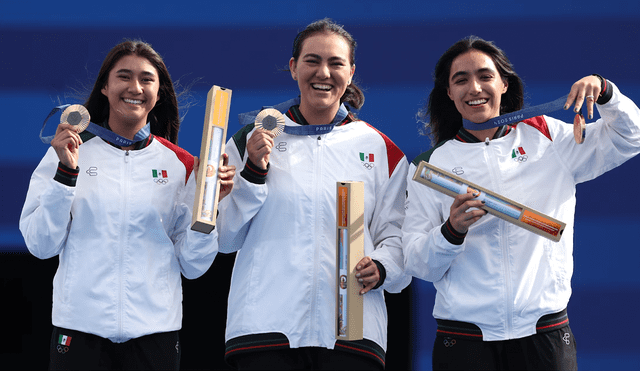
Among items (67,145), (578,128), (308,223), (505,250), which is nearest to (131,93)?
(67,145)

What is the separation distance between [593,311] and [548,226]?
1.50m

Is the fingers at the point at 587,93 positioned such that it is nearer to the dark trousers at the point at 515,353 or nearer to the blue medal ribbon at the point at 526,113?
the blue medal ribbon at the point at 526,113

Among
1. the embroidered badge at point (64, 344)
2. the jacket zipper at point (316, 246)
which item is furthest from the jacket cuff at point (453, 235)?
the embroidered badge at point (64, 344)

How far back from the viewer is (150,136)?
8.61ft

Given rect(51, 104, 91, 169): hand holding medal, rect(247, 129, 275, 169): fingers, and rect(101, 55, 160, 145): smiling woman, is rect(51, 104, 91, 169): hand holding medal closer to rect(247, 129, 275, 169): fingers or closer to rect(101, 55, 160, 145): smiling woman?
rect(101, 55, 160, 145): smiling woman

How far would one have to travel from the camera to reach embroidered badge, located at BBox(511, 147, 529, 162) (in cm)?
242

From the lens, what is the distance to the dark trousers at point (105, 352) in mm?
2289

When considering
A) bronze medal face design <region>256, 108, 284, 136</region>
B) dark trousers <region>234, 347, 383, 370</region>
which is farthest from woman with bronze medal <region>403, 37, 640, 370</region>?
bronze medal face design <region>256, 108, 284, 136</region>

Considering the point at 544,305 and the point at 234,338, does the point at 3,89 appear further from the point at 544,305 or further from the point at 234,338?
the point at 544,305

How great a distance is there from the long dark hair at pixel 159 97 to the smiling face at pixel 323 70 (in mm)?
596

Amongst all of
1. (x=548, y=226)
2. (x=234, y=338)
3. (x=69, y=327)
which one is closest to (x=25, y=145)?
(x=69, y=327)

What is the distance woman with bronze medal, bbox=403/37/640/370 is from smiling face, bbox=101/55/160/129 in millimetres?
1069

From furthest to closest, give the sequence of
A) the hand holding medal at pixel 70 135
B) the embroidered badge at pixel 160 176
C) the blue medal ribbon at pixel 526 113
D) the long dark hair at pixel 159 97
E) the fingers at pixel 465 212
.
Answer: the long dark hair at pixel 159 97, the embroidered badge at pixel 160 176, the blue medal ribbon at pixel 526 113, the hand holding medal at pixel 70 135, the fingers at pixel 465 212

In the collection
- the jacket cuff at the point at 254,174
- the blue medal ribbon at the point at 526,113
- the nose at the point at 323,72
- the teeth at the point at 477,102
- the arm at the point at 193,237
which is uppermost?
the nose at the point at 323,72
